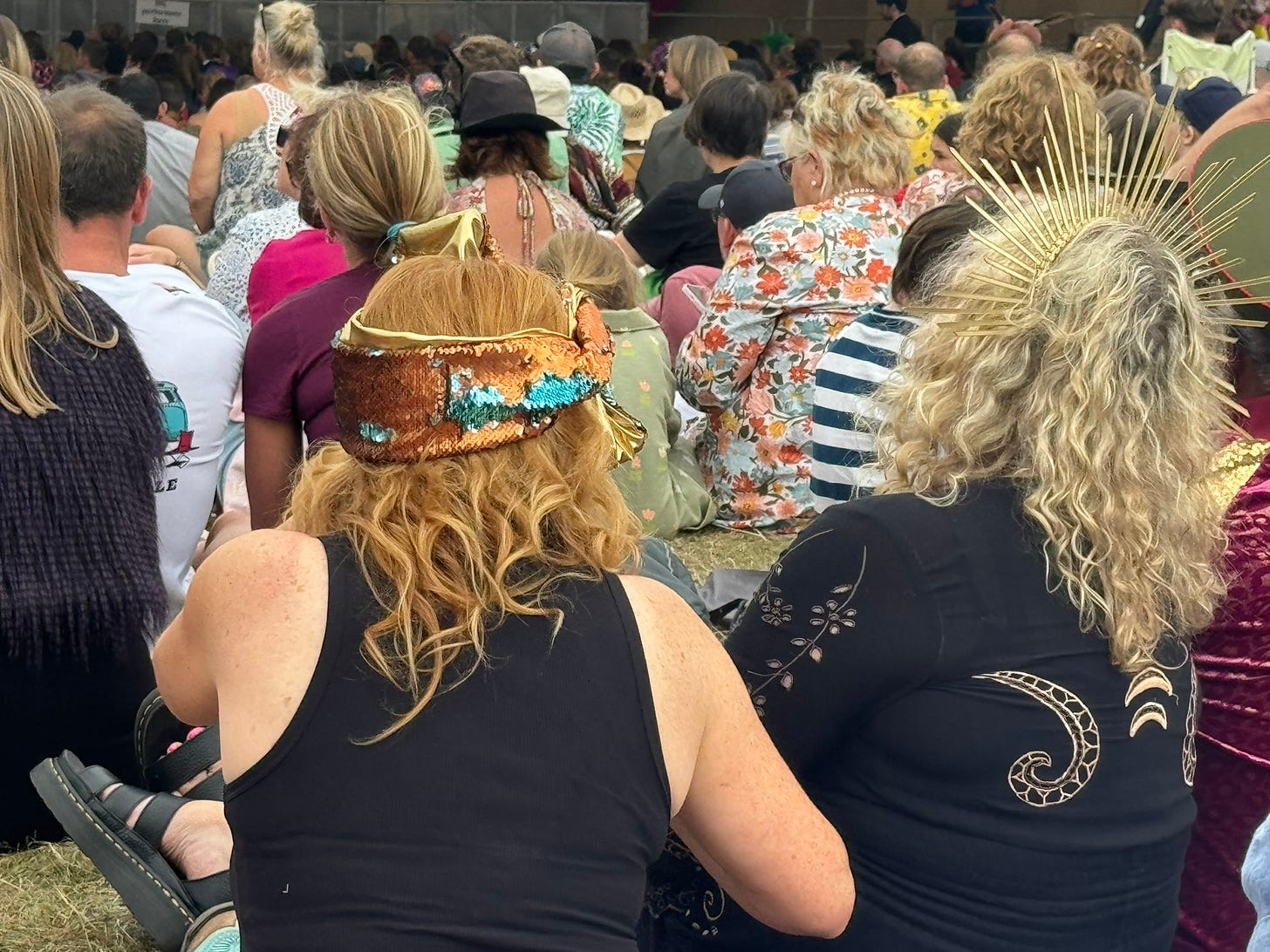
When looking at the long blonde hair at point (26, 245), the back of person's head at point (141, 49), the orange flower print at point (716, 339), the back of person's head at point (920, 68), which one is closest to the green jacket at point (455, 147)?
the orange flower print at point (716, 339)

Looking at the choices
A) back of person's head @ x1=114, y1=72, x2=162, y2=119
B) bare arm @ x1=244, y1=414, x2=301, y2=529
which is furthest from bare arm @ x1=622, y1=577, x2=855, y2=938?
back of person's head @ x1=114, y1=72, x2=162, y2=119

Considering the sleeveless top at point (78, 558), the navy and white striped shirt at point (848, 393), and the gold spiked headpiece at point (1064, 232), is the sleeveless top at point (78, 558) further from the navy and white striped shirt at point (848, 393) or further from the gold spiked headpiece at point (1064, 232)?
the navy and white striped shirt at point (848, 393)

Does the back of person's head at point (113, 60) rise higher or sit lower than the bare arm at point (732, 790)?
lower

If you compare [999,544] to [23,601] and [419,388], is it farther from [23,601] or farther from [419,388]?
[23,601]

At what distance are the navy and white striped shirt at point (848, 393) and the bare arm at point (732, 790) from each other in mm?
2107

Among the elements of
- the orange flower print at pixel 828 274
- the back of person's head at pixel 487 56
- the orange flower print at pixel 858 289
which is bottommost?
the orange flower print at pixel 858 289

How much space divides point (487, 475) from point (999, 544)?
2.00ft

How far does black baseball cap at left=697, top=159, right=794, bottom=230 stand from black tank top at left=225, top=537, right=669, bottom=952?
12.7 feet

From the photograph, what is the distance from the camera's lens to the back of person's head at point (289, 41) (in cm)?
608

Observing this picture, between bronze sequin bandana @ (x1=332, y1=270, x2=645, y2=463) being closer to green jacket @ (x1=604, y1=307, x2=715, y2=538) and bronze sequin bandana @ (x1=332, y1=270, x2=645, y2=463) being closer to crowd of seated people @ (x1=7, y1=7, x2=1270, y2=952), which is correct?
crowd of seated people @ (x1=7, y1=7, x2=1270, y2=952)

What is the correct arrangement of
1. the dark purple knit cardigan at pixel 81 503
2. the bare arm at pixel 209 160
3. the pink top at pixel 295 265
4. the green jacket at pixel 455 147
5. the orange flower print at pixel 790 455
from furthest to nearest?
the bare arm at pixel 209 160 → the green jacket at pixel 455 147 → the orange flower print at pixel 790 455 → the pink top at pixel 295 265 → the dark purple knit cardigan at pixel 81 503

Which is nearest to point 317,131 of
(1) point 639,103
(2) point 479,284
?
(2) point 479,284

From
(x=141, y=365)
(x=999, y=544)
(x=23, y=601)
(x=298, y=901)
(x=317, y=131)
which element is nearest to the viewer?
(x=298, y=901)

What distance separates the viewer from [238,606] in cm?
159
